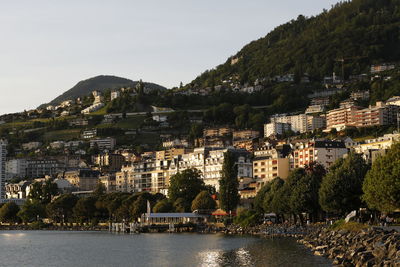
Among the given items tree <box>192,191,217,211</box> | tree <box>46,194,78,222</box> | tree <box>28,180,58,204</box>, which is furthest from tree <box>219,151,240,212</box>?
tree <box>28,180,58,204</box>

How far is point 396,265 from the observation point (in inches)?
1693

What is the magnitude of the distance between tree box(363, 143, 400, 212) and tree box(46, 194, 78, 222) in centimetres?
9267

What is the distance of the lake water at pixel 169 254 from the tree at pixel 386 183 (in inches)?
328

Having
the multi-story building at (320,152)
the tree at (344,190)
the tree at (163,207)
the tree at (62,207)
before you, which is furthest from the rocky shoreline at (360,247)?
the tree at (62,207)

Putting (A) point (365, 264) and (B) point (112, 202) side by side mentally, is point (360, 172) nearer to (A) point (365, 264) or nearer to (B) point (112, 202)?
(A) point (365, 264)

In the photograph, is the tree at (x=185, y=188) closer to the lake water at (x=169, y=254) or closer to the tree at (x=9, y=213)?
the lake water at (x=169, y=254)

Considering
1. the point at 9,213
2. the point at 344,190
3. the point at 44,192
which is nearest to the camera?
the point at 344,190

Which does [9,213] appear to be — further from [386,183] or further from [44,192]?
[386,183]

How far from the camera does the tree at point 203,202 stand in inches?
4833

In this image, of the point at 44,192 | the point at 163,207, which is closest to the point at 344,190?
the point at 163,207

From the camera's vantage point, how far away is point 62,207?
152 meters

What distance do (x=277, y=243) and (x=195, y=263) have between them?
1849cm

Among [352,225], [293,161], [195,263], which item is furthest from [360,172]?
[293,161]

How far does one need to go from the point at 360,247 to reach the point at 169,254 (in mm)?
22394
